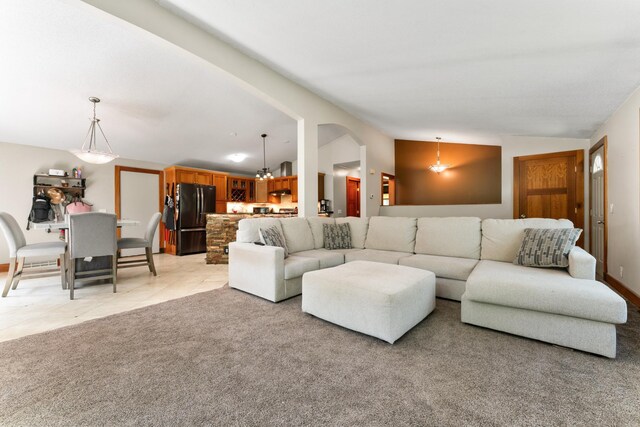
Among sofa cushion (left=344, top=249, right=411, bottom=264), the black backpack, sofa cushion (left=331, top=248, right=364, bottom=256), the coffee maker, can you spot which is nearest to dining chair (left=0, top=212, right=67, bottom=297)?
the black backpack

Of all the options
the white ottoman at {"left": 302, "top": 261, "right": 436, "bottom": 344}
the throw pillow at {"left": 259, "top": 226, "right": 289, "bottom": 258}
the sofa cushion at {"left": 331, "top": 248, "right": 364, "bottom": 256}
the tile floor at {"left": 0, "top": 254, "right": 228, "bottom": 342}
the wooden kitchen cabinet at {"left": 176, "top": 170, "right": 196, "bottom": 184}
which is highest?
the wooden kitchen cabinet at {"left": 176, "top": 170, "right": 196, "bottom": 184}

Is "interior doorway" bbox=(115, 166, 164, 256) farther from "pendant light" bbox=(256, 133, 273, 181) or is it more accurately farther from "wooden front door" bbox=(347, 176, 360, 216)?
"wooden front door" bbox=(347, 176, 360, 216)

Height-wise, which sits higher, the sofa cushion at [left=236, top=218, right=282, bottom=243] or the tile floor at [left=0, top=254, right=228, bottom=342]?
the sofa cushion at [left=236, top=218, right=282, bottom=243]

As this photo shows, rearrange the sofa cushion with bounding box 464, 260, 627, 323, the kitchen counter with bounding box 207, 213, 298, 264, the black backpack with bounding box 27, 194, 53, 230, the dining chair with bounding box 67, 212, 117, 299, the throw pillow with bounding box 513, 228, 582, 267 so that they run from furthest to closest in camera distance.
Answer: the kitchen counter with bounding box 207, 213, 298, 264 → the black backpack with bounding box 27, 194, 53, 230 → the dining chair with bounding box 67, 212, 117, 299 → the throw pillow with bounding box 513, 228, 582, 267 → the sofa cushion with bounding box 464, 260, 627, 323

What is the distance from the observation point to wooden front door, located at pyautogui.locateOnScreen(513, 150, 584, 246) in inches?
181

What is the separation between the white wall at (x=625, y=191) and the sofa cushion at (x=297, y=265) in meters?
3.31

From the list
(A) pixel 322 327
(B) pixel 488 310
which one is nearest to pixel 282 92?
(A) pixel 322 327

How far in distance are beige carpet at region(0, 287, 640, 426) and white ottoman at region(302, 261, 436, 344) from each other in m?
0.11

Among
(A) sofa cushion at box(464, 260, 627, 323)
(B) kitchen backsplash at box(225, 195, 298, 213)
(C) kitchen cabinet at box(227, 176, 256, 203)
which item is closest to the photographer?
(A) sofa cushion at box(464, 260, 627, 323)

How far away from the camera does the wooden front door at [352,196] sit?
8.75 metres

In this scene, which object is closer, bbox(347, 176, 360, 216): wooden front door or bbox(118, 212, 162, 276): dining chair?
bbox(118, 212, 162, 276): dining chair

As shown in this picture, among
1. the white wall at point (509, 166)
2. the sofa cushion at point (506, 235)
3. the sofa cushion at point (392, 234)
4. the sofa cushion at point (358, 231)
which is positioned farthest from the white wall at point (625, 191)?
the sofa cushion at point (358, 231)

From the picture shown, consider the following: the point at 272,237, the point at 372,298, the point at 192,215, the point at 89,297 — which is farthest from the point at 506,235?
the point at 192,215

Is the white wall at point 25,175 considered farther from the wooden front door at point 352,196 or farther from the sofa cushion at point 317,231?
the wooden front door at point 352,196
